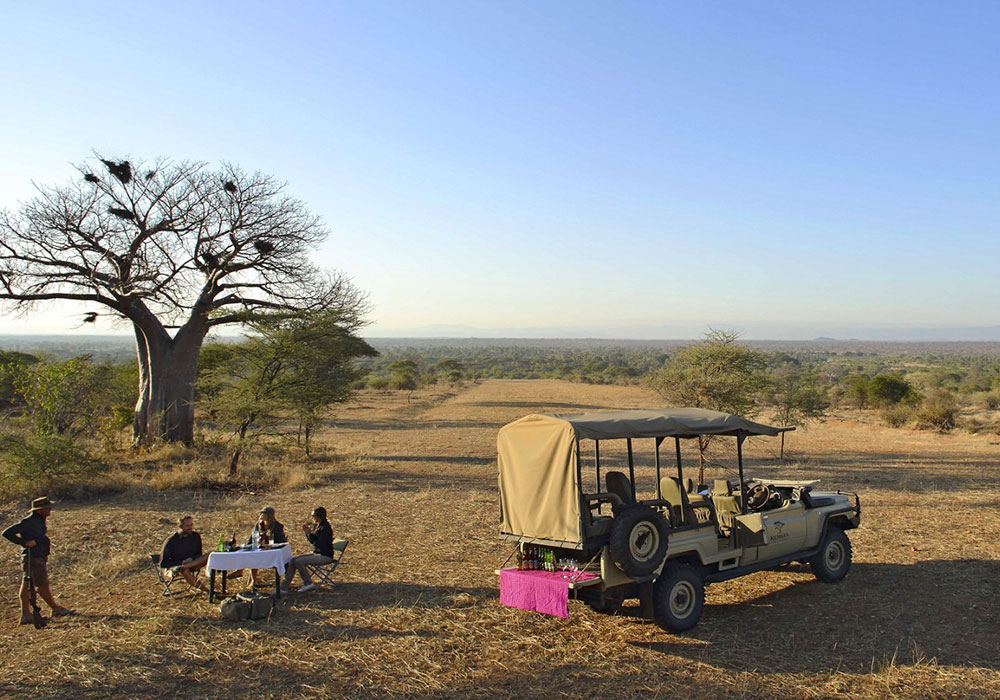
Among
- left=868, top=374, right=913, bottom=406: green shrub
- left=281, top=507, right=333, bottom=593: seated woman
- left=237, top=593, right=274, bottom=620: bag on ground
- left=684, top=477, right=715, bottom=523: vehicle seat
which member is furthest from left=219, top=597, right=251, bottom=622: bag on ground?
left=868, top=374, right=913, bottom=406: green shrub

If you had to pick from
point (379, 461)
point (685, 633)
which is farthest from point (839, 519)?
point (379, 461)

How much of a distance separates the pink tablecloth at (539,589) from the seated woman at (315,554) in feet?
9.28

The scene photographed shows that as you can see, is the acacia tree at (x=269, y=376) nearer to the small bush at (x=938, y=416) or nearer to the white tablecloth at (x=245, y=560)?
the white tablecloth at (x=245, y=560)

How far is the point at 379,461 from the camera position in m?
23.1

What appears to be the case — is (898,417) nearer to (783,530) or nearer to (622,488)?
(783,530)

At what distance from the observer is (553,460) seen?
7.35 meters

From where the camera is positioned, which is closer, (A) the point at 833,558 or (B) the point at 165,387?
(A) the point at 833,558

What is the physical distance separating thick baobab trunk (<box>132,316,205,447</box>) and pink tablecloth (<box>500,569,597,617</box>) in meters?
17.1

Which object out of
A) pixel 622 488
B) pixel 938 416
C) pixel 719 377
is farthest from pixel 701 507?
pixel 938 416

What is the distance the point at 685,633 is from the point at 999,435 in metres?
31.2

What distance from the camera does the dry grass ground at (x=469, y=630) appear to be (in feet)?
20.4

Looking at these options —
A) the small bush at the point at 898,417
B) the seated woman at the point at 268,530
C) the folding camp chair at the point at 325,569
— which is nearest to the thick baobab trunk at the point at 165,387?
the folding camp chair at the point at 325,569

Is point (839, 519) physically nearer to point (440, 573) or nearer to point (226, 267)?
point (440, 573)

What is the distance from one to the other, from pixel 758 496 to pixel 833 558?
1.34 metres
